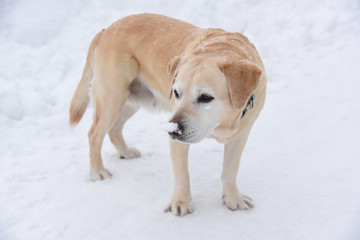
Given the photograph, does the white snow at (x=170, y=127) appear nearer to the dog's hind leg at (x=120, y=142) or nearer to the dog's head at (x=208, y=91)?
the dog's head at (x=208, y=91)

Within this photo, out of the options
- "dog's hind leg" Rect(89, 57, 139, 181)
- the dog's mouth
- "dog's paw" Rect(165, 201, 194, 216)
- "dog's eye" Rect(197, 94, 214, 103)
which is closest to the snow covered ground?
"dog's paw" Rect(165, 201, 194, 216)

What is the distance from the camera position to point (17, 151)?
11.7ft

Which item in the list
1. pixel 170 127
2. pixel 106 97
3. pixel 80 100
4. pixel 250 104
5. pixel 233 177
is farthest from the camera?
pixel 80 100

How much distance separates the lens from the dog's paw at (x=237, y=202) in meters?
2.64

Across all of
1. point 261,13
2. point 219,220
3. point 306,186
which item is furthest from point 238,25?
point 219,220

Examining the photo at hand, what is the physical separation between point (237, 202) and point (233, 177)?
20 cm

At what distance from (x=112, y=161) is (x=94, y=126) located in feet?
1.62

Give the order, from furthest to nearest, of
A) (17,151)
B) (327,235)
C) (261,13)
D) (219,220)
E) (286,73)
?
(261,13) < (286,73) < (17,151) < (219,220) < (327,235)

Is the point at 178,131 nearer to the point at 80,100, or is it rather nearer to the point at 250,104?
the point at 250,104

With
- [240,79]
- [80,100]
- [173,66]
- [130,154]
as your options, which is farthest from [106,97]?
[240,79]

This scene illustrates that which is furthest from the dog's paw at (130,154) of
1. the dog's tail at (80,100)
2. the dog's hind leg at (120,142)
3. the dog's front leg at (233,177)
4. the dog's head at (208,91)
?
the dog's head at (208,91)

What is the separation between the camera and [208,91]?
207 centimetres

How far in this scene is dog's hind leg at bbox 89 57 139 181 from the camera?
310 centimetres

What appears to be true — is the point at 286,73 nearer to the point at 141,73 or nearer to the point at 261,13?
the point at 261,13
